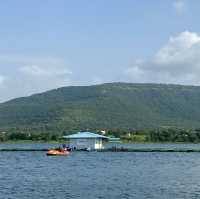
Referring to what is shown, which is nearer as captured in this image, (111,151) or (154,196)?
(154,196)

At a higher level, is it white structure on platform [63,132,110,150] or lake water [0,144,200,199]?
white structure on platform [63,132,110,150]

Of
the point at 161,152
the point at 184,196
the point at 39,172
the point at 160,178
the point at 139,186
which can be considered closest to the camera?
the point at 184,196

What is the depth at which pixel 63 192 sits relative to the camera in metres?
53.5

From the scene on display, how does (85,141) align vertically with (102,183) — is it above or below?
above

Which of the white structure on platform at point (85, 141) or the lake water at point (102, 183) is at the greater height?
the white structure on platform at point (85, 141)

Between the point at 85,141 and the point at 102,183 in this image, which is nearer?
the point at 102,183

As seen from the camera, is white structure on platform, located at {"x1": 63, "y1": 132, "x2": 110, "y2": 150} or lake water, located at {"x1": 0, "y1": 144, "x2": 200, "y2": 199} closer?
lake water, located at {"x1": 0, "y1": 144, "x2": 200, "y2": 199}

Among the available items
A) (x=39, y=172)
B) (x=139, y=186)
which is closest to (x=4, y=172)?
(x=39, y=172)

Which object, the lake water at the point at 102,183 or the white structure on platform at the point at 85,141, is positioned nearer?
the lake water at the point at 102,183

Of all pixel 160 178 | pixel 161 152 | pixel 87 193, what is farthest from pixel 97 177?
pixel 161 152

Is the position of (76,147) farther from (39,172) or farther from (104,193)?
(104,193)

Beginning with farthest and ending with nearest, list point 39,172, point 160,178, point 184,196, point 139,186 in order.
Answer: point 39,172, point 160,178, point 139,186, point 184,196

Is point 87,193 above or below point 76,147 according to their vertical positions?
below

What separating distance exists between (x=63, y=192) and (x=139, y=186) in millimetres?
8439
